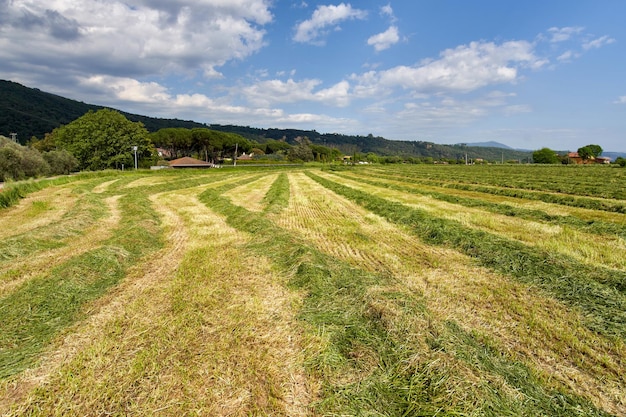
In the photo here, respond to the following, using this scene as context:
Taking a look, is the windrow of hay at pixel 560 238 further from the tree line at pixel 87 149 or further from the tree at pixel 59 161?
the tree at pixel 59 161

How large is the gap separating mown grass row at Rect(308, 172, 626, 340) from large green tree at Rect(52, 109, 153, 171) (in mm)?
66660

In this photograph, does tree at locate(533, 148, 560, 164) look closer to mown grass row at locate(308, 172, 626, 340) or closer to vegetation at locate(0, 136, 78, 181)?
mown grass row at locate(308, 172, 626, 340)

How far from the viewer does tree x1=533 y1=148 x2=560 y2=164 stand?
393ft

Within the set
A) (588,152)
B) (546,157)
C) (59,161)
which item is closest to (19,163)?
(59,161)

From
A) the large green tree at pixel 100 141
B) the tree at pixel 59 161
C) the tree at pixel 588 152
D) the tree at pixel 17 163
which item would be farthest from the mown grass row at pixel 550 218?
the tree at pixel 588 152

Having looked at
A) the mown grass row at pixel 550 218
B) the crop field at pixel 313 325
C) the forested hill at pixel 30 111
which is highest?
the forested hill at pixel 30 111

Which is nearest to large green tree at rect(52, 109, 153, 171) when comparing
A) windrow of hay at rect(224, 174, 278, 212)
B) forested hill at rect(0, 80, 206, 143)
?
windrow of hay at rect(224, 174, 278, 212)

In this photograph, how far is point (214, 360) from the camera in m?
4.09

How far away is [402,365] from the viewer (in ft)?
12.7

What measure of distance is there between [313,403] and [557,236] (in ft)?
37.4

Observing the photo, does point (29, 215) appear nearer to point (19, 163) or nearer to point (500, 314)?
point (500, 314)

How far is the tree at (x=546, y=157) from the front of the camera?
393 feet

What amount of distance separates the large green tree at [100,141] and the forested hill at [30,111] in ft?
220

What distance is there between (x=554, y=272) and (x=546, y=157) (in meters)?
144
